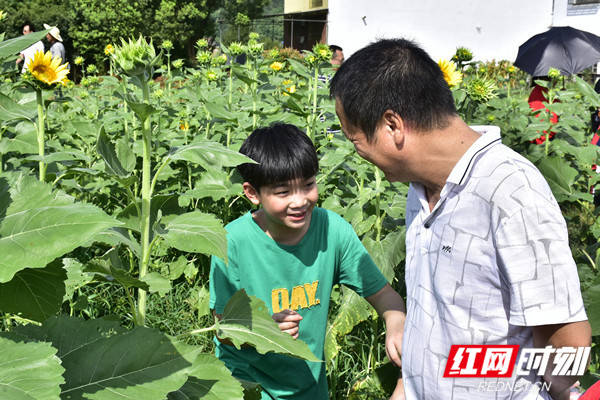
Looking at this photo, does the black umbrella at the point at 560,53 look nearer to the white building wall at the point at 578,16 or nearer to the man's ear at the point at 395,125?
the man's ear at the point at 395,125

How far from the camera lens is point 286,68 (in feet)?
17.9

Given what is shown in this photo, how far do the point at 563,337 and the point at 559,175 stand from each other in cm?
156

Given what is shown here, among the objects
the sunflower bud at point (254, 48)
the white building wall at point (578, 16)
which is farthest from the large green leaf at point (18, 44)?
the white building wall at point (578, 16)

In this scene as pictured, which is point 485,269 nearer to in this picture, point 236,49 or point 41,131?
point 41,131

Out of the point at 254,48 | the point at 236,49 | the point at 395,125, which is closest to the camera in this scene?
the point at 395,125

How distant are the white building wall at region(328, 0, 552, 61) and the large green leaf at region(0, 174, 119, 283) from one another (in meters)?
20.7

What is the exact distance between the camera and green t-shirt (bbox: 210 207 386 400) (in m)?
1.65

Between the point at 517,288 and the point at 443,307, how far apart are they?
18cm

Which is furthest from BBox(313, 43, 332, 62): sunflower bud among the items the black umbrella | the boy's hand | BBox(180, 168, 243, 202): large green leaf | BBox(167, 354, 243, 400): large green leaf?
the black umbrella

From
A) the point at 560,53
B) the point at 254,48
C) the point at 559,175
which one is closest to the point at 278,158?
the point at 559,175

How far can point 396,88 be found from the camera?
4.04 ft

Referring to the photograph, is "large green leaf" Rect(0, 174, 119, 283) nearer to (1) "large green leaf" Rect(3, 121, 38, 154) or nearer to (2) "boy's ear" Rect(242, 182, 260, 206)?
(2) "boy's ear" Rect(242, 182, 260, 206)

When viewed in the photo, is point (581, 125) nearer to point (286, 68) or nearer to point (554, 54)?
point (554, 54)

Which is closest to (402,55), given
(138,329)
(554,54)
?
(138,329)
